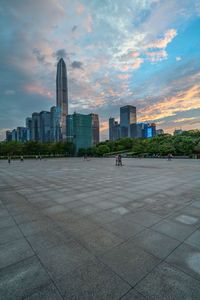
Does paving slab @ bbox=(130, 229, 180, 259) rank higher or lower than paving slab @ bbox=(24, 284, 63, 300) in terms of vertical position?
lower

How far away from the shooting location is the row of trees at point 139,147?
43875mm

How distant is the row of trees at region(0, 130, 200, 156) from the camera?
144 ft

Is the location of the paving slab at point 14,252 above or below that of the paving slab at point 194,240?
above

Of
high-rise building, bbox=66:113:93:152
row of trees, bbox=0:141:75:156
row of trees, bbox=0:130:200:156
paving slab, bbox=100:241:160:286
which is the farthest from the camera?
high-rise building, bbox=66:113:93:152

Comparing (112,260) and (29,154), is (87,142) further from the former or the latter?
(112,260)

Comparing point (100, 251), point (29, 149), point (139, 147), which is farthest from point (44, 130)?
point (100, 251)

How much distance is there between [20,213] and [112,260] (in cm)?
369

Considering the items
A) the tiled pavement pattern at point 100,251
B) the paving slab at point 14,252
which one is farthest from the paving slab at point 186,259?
the paving slab at point 14,252

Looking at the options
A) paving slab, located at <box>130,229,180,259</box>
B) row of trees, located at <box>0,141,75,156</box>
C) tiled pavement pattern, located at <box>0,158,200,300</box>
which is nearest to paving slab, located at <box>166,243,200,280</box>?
tiled pavement pattern, located at <box>0,158,200,300</box>

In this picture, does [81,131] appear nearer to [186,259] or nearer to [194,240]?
[194,240]

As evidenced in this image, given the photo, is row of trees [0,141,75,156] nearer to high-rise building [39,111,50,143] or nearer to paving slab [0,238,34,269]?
paving slab [0,238,34,269]

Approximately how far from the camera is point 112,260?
2789 mm

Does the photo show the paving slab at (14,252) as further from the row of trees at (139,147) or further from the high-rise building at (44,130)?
the high-rise building at (44,130)

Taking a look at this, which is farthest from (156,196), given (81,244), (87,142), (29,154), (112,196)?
(87,142)
